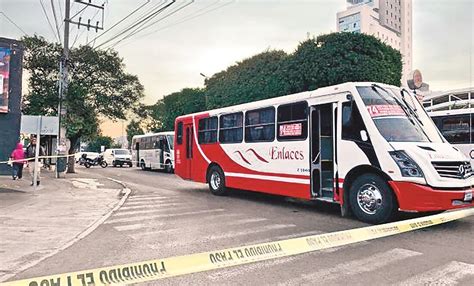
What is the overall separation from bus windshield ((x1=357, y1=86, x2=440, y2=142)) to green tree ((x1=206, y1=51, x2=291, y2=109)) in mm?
17752

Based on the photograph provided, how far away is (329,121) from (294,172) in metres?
1.59

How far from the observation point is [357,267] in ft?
16.6

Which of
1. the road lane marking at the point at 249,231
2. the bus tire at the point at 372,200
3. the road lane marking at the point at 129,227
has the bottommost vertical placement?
the road lane marking at the point at 129,227

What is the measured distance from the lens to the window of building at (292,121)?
9609mm

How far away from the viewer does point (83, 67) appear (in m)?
26.5

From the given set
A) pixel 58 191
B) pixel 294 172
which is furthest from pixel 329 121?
pixel 58 191

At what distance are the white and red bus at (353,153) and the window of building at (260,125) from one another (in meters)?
0.03

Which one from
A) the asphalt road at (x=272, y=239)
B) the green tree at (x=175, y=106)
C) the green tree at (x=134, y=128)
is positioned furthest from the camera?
the green tree at (x=175, y=106)

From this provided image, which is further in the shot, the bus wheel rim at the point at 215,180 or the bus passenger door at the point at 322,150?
the bus wheel rim at the point at 215,180

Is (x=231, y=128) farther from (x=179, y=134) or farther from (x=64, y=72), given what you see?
(x=64, y=72)

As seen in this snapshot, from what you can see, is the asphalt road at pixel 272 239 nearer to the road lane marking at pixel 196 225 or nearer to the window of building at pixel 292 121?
the road lane marking at pixel 196 225

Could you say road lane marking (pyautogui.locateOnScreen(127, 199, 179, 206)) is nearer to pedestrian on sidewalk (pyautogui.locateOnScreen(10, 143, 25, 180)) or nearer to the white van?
pedestrian on sidewalk (pyautogui.locateOnScreen(10, 143, 25, 180))

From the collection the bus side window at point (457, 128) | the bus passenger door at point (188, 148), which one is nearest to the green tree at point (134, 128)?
the bus passenger door at point (188, 148)

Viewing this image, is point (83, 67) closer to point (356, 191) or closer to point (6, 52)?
point (6, 52)
